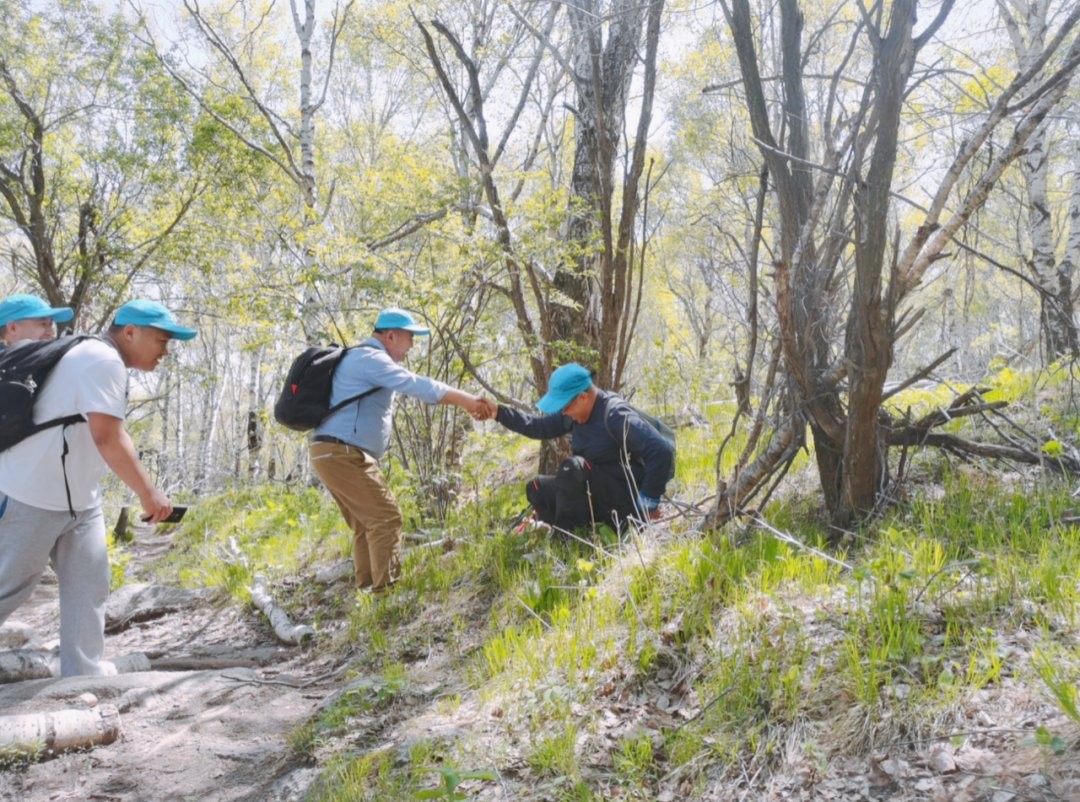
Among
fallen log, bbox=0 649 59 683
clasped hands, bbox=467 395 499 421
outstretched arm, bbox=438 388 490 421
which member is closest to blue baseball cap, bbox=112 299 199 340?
outstretched arm, bbox=438 388 490 421

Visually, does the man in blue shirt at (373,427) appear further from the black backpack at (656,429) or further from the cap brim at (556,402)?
the black backpack at (656,429)

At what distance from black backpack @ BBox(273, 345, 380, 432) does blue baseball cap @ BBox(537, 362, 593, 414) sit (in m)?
1.19

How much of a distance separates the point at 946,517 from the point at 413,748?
2.63 meters

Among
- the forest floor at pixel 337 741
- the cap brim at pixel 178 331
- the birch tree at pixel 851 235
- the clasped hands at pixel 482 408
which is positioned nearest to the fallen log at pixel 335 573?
Answer: the forest floor at pixel 337 741

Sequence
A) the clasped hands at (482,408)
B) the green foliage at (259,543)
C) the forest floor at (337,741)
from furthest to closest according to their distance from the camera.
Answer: the green foliage at (259,543) → the clasped hands at (482,408) → the forest floor at (337,741)

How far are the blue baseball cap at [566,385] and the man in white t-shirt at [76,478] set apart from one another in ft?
7.05

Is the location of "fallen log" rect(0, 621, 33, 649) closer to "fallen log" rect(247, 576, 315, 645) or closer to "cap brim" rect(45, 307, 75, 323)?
"fallen log" rect(247, 576, 315, 645)

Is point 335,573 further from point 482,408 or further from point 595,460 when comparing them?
point 595,460

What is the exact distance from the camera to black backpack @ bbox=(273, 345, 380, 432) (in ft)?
14.6

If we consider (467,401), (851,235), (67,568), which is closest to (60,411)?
(67,568)

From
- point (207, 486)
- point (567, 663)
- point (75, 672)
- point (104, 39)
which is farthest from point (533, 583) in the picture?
point (207, 486)

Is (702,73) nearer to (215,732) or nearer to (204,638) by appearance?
(204,638)

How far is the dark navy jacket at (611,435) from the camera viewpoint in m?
4.25

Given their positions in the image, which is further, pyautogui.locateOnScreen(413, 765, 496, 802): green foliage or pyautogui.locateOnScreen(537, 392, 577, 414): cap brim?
pyautogui.locateOnScreen(537, 392, 577, 414): cap brim
